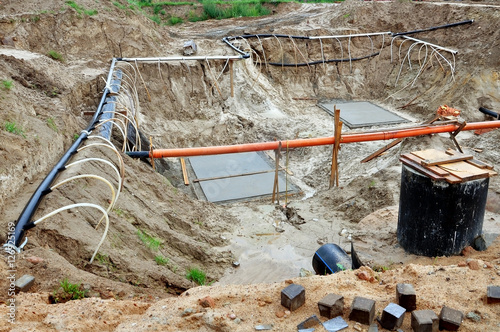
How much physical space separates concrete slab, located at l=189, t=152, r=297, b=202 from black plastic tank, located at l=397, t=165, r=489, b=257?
4.87m

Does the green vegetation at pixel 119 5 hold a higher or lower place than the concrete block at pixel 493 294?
higher

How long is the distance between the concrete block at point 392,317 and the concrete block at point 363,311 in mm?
82

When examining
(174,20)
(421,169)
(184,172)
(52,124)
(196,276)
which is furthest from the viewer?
(174,20)

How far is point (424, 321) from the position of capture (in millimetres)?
2469

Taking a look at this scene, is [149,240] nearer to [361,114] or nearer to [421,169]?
[421,169]

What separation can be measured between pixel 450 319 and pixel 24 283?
10.2ft

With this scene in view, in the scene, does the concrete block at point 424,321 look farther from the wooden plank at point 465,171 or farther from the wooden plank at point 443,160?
the wooden plank at point 443,160

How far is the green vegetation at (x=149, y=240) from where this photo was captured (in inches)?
189

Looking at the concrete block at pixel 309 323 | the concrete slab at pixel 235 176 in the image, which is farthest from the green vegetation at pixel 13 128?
the concrete block at pixel 309 323

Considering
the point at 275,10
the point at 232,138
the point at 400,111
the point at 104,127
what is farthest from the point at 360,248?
the point at 275,10

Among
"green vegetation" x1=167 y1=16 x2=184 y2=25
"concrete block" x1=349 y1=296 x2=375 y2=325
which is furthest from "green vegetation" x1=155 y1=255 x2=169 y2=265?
"green vegetation" x1=167 y1=16 x2=184 y2=25

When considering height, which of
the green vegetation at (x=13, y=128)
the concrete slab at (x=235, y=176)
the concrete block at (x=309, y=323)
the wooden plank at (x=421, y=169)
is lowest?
the concrete slab at (x=235, y=176)

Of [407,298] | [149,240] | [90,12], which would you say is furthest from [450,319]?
[90,12]

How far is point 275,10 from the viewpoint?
22.7 meters
